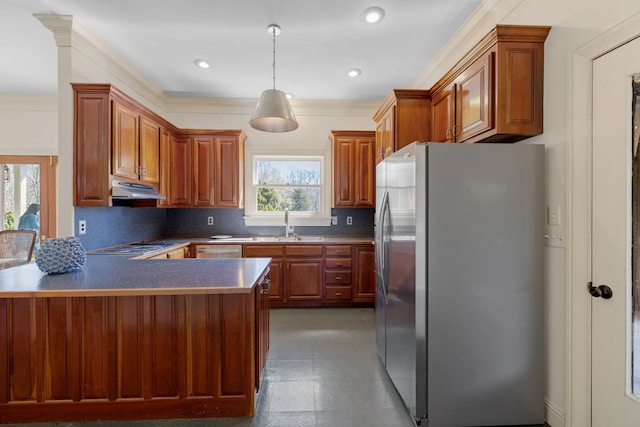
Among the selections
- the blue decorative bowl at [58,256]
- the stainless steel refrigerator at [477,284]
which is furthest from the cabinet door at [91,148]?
the stainless steel refrigerator at [477,284]

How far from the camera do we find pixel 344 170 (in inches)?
167

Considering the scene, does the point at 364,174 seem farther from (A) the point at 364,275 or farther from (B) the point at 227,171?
(B) the point at 227,171

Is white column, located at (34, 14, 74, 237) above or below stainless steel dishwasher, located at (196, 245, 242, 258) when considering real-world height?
above

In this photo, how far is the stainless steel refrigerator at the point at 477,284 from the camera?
1742 mm

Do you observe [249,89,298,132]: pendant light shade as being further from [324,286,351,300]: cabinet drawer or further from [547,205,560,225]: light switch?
[324,286,351,300]: cabinet drawer

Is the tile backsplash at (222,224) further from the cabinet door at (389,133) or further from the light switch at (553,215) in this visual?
the light switch at (553,215)

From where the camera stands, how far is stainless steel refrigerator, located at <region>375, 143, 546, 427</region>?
1.74m

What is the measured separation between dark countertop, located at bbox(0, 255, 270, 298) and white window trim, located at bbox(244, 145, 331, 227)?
211 centimetres

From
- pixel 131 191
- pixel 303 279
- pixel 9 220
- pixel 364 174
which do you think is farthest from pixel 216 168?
pixel 9 220

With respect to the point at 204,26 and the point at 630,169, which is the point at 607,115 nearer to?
the point at 630,169

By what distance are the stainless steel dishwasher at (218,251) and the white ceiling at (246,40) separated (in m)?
2.15

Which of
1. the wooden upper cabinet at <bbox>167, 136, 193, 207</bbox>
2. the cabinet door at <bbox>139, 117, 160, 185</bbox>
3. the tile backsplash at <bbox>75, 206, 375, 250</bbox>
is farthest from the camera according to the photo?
the tile backsplash at <bbox>75, 206, 375, 250</bbox>

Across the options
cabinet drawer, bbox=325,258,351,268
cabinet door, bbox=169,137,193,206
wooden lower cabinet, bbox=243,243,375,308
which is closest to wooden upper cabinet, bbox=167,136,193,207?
cabinet door, bbox=169,137,193,206

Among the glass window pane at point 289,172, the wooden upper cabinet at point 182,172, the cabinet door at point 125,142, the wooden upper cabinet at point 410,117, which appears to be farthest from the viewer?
the glass window pane at point 289,172
